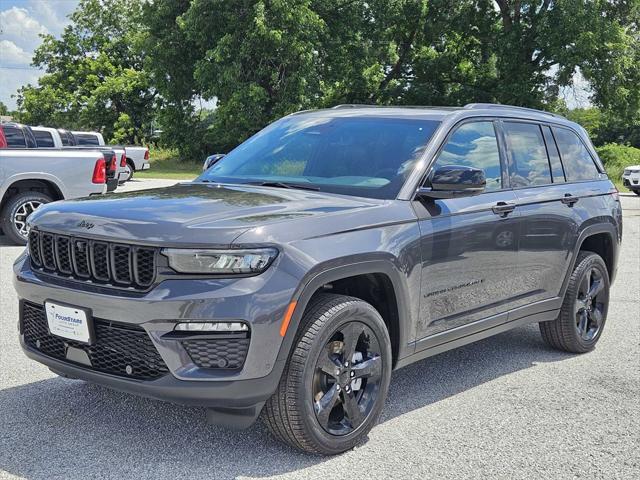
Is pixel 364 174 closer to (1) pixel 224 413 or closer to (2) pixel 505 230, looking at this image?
(2) pixel 505 230

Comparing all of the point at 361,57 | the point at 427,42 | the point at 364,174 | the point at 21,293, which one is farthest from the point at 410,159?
the point at 427,42

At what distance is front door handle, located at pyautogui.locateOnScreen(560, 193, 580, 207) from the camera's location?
549cm

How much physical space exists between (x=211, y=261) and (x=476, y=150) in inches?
90.2

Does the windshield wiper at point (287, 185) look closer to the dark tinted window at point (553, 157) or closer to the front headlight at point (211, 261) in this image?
the front headlight at point (211, 261)

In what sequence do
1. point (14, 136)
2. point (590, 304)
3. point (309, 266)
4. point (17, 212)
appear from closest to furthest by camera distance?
point (309, 266) → point (590, 304) → point (17, 212) → point (14, 136)

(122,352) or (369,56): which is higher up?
(369,56)

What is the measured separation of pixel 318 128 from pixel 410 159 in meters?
0.83

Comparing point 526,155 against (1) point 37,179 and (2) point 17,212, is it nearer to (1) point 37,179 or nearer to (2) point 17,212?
(1) point 37,179

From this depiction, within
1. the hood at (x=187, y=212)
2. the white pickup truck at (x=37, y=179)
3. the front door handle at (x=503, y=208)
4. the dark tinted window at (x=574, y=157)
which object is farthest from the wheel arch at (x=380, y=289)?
the white pickup truck at (x=37, y=179)

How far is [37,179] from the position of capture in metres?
10.9

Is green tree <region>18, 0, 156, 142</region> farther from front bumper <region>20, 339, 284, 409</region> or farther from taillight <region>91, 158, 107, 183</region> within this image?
front bumper <region>20, 339, 284, 409</region>

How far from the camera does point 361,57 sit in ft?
125

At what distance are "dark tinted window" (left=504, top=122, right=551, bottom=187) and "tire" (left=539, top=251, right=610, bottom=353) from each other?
812mm

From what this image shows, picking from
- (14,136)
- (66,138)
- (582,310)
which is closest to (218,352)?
(582,310)
